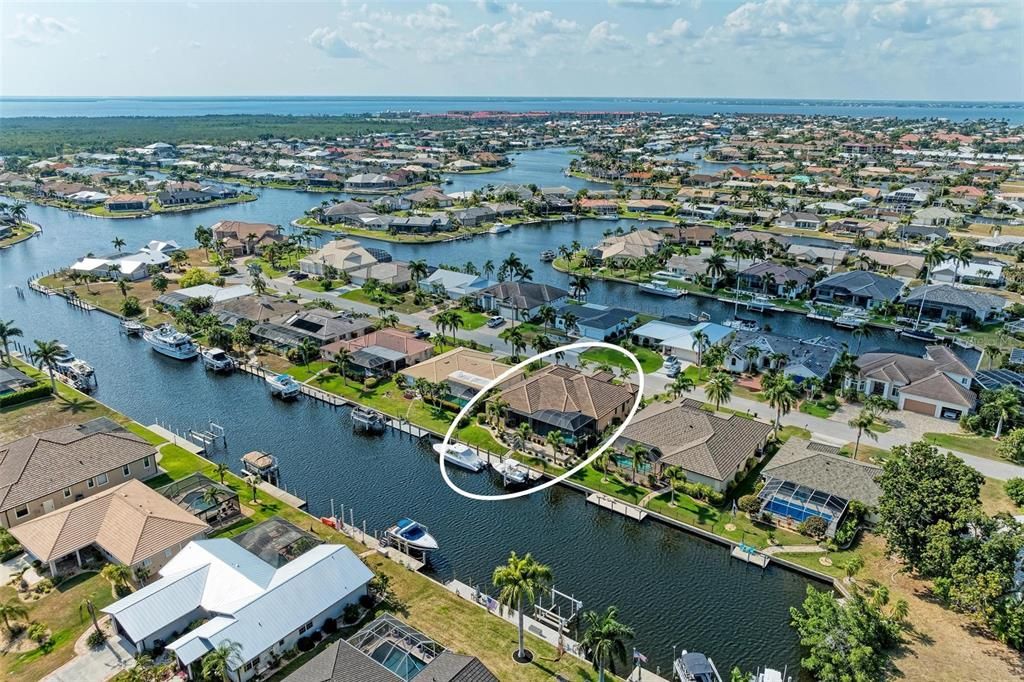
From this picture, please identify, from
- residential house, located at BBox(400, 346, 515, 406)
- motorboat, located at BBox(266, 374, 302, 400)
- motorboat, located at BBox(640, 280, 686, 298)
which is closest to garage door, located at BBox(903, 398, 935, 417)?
residential house, located at BBox(400, 346, 515, 406)

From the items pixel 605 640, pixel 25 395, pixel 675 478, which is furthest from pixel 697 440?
pixel 25 395

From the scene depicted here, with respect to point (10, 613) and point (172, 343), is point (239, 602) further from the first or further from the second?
point (172, 343)

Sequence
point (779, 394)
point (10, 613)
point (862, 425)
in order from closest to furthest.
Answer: point (10, 613)
point (862, 425)
point (779, 394)

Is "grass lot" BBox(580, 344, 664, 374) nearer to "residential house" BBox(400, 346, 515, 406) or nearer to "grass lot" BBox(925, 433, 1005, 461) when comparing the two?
"residential house" BBox(400, 346, 515, 406)

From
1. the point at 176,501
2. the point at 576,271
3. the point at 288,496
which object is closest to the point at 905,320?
the point at 576,271

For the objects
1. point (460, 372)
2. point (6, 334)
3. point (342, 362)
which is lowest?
point (342, 362)
